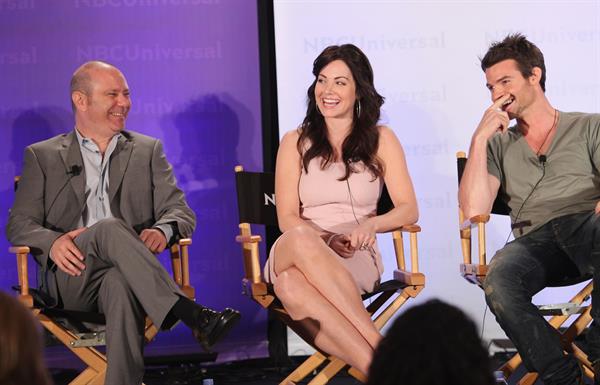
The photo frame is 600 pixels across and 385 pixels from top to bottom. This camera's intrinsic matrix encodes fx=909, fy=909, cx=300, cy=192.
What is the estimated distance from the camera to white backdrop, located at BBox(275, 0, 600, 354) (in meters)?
5.08

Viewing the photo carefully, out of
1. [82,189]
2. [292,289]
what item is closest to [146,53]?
[82,189]

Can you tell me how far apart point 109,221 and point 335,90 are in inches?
46.8

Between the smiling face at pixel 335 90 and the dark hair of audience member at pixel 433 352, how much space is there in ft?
8.94

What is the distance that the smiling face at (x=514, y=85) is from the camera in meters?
3.93

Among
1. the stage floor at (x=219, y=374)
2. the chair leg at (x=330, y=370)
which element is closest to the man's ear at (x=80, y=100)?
the stage floor at (x=219, y=374)

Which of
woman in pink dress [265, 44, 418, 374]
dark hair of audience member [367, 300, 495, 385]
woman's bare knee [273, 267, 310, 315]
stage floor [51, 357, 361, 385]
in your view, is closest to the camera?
dark hair of audience member [367, 300, 495, 385]

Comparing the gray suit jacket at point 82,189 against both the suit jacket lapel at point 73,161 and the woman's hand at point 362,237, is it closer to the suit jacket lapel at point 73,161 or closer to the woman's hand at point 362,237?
the suit jacket lapel at point 73,161

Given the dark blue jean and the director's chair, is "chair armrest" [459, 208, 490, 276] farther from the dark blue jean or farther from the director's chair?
the director's chair

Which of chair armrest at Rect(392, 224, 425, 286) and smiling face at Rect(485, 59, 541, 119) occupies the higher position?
smiling face at Rect(485, 59, 541, 119)

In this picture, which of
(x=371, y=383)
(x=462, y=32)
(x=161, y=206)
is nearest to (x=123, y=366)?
(x=161, y=206)

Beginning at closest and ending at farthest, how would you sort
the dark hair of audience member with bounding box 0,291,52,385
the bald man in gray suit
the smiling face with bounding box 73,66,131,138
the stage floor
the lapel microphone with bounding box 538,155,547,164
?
the dark hair of audience member with bounding box 0,291,52,385 < the bald man in gray suit < the lapel microphone with bounding box 538,155,547,164 < the smiling face with bounding box 73,66,131,138 < the stage floor

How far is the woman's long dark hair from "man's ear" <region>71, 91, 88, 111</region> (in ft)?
3.19

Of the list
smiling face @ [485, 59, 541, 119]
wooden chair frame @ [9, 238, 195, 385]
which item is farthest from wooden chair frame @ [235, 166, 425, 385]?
smiling face @ [485, 59, 541, 119]

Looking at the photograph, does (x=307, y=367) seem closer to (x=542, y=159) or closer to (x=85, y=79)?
(x=542, y=159)
